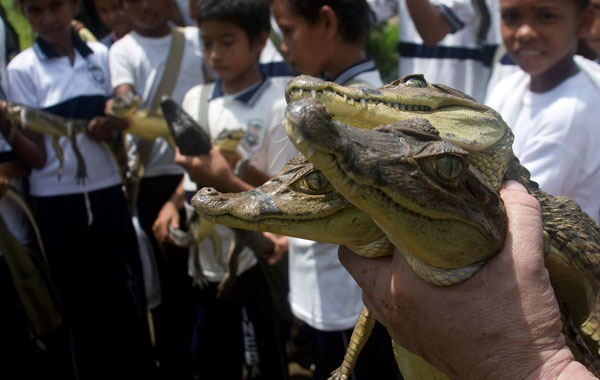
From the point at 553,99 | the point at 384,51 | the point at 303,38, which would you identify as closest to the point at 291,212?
the point at 553,99

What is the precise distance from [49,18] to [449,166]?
2.76 meters

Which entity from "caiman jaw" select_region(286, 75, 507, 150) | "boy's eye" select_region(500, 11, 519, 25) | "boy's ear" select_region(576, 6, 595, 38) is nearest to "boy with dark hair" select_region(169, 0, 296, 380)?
"boy's eye" select_region(500, 11, 519, 25)

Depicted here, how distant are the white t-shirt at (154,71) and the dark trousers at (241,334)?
0.90 m

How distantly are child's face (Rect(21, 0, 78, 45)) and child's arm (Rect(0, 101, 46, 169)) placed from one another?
552 mm

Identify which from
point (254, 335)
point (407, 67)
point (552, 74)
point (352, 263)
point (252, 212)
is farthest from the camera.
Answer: point (407, 67)

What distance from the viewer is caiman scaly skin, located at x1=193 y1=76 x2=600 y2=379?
72 centimetres

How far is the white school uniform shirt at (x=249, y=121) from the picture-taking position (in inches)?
94.7

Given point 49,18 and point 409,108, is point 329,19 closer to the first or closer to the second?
point 409,108

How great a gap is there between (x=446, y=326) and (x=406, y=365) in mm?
245

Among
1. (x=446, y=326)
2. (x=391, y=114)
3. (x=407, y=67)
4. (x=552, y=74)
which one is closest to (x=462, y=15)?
(x=407, y=67)

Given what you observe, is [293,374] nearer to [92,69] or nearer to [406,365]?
[92,69]

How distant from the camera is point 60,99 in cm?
278

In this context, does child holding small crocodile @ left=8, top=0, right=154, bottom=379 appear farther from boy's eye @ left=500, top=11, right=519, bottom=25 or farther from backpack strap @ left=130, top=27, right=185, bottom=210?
boy's eye @ left=500, top=11, right=519, bottom=25

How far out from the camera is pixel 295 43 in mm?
2281
